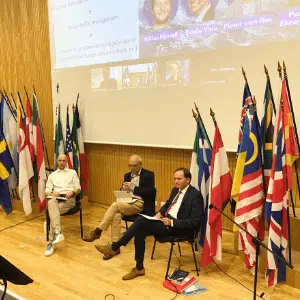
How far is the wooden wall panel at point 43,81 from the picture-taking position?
4879mm

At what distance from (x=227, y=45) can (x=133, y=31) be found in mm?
1399

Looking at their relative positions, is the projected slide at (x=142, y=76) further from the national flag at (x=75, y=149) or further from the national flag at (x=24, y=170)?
the national flag at (x=24, y=170)

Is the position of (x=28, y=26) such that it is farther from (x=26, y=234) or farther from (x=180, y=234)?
(x=180, y=234)

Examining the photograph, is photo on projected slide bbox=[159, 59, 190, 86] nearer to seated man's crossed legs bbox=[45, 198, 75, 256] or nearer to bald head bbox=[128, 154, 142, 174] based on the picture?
bald head bbox=[128, 154, 142, 174]

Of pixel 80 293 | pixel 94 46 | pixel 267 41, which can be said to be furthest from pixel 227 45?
pixel 80 293

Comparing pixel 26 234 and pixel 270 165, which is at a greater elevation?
pixel 270 165

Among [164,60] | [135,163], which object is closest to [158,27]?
[164,60]

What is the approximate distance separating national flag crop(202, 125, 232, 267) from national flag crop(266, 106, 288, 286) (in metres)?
0.45

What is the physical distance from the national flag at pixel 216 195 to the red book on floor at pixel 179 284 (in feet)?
0.75

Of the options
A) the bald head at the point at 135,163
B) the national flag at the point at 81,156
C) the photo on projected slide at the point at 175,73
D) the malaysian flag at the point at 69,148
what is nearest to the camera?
the bald head at the point at 135,163

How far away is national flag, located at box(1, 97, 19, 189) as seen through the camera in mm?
5367

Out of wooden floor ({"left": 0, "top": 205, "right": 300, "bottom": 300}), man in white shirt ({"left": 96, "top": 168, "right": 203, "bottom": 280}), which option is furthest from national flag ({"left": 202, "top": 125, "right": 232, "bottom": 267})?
wooden floor ({"left": 0, "top": 205, "right": 300, "bottom": 300})

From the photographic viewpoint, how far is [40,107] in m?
6.00

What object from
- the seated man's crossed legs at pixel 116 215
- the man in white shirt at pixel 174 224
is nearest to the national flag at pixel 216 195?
the man in white shirt at pixel 174 224
